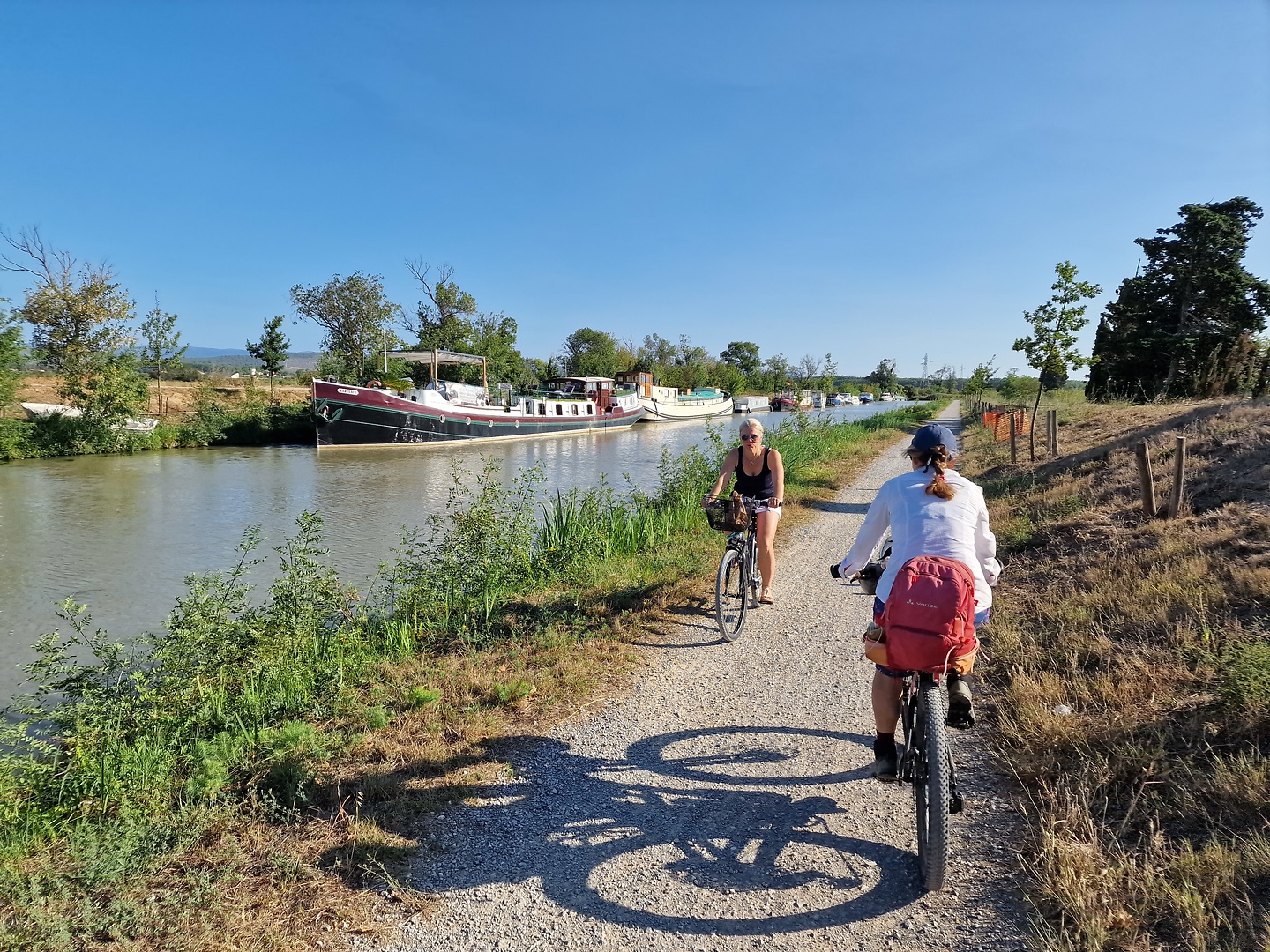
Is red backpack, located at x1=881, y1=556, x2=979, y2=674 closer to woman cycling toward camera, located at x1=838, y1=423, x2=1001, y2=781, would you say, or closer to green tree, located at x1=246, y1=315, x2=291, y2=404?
woman cycling toward camera, located at x1=838, y1=423, x2=1001, y2=781

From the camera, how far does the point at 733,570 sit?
5.55 m

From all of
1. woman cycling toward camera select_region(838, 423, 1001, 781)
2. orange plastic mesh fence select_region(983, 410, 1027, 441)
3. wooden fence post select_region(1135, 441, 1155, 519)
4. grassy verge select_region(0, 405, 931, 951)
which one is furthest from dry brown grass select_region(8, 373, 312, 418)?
wooden fence post select_region(1135, 441, 1155, 519)

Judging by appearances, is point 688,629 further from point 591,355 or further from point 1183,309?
point 591,355

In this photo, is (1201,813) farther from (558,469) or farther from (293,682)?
(558,469)

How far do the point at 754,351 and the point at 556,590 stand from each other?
10412cm

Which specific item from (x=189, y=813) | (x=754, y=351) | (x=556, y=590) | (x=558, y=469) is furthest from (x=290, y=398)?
(x=754, y=351)

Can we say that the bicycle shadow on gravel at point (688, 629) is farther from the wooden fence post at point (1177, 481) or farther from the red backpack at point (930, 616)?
the wooden fence post at point (1177, 481)

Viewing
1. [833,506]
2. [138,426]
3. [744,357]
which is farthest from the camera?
[744,357]

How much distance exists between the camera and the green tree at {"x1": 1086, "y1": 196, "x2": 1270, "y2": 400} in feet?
73.1

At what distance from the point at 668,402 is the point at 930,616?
53.2m

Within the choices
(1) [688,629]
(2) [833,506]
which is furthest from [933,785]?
(2) [833,506]

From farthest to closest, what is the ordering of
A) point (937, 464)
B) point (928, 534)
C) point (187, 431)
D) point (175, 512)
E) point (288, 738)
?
point (187, 431), point (175, 512), point (288, 738), point (937, 464), point (928, 534)

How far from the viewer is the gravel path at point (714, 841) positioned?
7.93ft

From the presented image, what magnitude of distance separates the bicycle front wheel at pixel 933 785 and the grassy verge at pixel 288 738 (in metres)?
1.97
